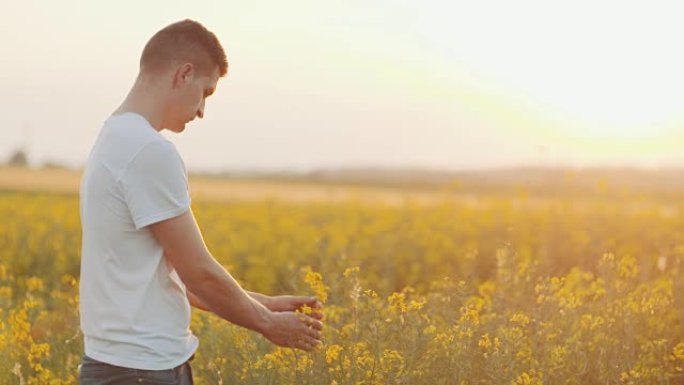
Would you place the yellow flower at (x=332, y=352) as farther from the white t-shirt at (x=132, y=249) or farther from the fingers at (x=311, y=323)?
the white t-shirt at (x=132, y=249)

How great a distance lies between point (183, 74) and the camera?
3.18m

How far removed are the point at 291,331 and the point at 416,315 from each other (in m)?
1.62

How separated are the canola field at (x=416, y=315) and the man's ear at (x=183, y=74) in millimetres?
1463

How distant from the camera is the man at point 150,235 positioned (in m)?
3.06

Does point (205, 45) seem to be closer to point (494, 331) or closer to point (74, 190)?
point (494, 331)

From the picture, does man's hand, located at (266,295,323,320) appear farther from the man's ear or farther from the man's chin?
the man's ear

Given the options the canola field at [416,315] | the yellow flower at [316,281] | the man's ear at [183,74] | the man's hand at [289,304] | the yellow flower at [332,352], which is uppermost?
the man's ear at [183,74]

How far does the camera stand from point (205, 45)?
322cm

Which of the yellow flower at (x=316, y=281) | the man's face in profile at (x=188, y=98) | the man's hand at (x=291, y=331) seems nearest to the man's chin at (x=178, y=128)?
the man's face in profile at (x=188, y=98)

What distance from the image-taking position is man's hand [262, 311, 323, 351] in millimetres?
3377

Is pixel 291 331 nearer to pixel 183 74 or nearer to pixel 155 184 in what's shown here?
pixel 155 184

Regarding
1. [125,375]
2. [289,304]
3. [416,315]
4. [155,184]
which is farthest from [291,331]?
[416,315]

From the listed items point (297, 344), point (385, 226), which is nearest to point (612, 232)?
point (385, 226)

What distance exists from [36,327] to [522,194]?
10.1 meters
